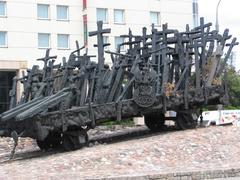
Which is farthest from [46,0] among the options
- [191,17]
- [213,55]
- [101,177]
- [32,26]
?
[101,177]

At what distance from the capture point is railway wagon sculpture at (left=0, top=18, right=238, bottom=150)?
56.2ft

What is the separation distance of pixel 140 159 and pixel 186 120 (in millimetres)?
5822

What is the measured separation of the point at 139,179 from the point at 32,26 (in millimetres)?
41270

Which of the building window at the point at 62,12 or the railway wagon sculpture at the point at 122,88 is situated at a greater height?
the building window at the point at 62,12

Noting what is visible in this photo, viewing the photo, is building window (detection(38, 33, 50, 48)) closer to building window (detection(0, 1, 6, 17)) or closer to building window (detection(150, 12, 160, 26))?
building window (detection(0, 1, 6, 17))

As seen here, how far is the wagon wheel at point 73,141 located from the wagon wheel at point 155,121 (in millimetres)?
3906

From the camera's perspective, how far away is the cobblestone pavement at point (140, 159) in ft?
44.8

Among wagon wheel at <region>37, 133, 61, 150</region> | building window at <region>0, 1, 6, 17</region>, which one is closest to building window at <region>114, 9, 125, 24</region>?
building window at <region>0, 1, 6, 17</region>

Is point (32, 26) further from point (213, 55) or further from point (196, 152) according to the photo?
point (196, 152)

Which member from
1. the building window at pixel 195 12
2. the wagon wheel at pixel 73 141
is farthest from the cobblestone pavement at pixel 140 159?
the building window at pixel 195 12

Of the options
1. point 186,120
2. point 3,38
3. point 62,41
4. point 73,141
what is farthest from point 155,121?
point 62,41

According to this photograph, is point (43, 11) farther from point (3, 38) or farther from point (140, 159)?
point (140, 159)

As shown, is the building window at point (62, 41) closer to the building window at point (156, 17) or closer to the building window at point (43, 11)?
the building window at point (43, 11)

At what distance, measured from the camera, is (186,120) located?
20703 mm
